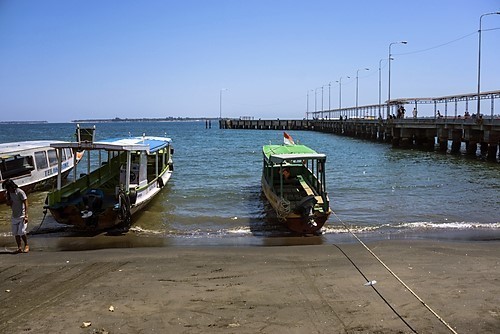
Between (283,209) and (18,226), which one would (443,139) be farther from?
(18,226)

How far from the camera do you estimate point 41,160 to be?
834 inches

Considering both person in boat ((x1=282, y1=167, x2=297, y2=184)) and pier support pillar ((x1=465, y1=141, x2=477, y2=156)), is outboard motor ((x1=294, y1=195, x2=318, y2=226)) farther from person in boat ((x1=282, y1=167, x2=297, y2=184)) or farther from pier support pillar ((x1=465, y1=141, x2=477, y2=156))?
pier support pillar ((x1=465, y1=141, x2=477, y2=156))

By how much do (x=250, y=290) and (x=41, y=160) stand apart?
1617cm

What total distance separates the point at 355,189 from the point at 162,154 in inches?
351

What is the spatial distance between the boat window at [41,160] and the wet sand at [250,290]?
10803mm

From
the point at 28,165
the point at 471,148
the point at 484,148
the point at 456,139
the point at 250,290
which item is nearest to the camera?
the point at 250,290

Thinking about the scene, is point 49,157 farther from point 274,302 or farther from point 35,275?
point 274,302

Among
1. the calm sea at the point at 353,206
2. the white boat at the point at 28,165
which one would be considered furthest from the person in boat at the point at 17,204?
the white boat at the point at 28,165

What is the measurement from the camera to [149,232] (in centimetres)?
1400

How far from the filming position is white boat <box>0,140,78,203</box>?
61.7 feet

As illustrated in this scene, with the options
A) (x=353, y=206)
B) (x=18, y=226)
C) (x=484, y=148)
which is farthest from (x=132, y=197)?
(x=484, y=148)

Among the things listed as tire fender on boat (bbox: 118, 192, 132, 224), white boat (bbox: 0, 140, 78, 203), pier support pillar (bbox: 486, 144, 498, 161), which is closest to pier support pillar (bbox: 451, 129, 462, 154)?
pier support pillar (bbox: 486, 144, 498, 161)

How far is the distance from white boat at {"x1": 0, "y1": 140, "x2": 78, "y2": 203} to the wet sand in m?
9.03

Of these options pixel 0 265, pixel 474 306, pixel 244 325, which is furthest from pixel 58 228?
pixel 474 306
